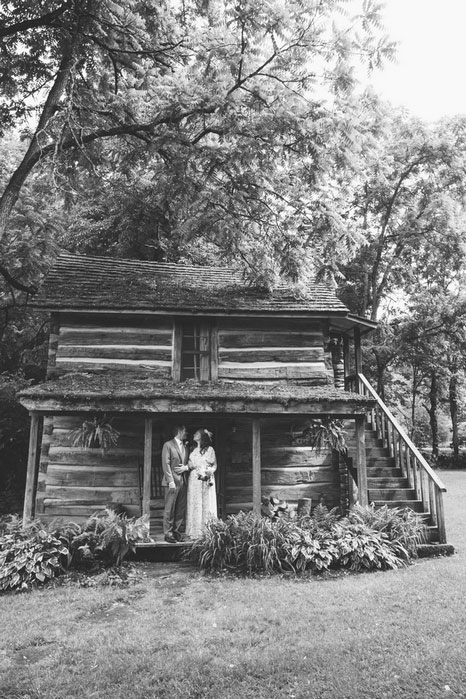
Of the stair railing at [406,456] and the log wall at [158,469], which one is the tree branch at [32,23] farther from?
the stair railing at [406,456]

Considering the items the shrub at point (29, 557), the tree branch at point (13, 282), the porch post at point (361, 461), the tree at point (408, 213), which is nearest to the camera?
the shrub at point (29, 557)

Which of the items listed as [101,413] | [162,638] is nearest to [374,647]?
[162,638]

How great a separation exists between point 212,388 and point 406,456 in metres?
4.64

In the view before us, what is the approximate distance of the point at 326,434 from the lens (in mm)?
11219

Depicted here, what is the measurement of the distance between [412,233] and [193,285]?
14.3 meters

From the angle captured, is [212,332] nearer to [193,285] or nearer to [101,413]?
[193,285]

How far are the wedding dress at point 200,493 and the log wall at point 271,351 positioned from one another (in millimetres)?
2692

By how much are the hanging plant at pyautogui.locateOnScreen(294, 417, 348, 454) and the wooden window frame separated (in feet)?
8.64

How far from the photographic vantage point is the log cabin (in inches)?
441

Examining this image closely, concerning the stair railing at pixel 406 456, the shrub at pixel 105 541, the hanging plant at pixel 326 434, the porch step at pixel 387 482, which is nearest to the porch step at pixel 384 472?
the stair railing at pixel 406 456

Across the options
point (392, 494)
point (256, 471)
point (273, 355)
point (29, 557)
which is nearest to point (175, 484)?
point (256, 471)

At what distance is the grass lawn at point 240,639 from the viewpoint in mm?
4918

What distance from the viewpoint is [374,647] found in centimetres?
564

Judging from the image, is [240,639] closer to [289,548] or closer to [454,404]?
[289,548]
